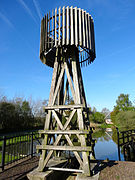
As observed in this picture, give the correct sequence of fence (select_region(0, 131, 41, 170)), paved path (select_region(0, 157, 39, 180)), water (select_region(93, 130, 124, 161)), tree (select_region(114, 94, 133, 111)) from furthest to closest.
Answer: tree (select_region(114, 94, 133, 111))
water (select_region(93, 130, 124, 161))
fence (select_region(0, 131, 41, 170))
paved path (select_region(0, 157, 39, 180))

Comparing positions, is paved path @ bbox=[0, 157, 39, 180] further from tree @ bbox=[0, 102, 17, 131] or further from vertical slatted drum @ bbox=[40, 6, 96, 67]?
tree @ bbox=[0, 102, 17, 131]

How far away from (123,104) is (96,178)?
46.5 metres

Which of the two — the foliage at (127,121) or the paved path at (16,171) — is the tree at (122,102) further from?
the paved path at (16,171)

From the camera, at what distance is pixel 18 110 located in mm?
27672

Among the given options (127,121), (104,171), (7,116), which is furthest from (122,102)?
(104,171)

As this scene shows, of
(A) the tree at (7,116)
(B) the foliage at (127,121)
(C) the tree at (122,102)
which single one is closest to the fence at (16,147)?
(A) the tree at (7,116)

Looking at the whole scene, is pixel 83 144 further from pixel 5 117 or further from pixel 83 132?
pixel 5 117

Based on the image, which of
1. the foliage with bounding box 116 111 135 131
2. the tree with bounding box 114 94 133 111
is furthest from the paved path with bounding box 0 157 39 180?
the tree with bounding box 114 94 133 111


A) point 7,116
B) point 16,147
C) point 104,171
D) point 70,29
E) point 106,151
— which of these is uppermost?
point 70,29

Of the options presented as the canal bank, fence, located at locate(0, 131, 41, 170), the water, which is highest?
fence, located at locate(0, 131, 41, 170)

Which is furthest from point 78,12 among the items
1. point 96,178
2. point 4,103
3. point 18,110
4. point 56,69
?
point 18,110

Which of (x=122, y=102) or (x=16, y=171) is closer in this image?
(x=16, y=171)

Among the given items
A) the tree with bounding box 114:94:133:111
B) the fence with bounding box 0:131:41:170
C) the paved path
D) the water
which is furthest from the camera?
the tree with bounding box 114:94:133:111

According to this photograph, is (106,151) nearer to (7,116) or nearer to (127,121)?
(127,121)
